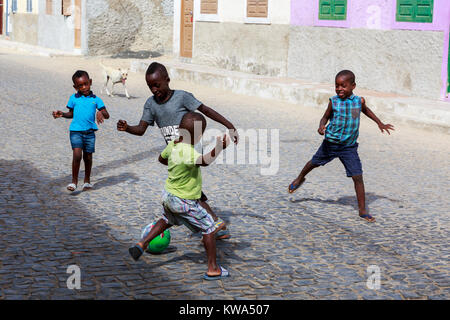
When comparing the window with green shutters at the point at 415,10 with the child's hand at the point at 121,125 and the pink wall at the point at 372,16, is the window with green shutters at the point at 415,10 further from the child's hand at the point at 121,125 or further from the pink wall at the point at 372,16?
the child's hand at the point at 121,125

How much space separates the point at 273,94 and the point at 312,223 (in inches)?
390

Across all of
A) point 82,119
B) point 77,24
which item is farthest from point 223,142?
point 77,24

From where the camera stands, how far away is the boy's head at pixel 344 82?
637 cm

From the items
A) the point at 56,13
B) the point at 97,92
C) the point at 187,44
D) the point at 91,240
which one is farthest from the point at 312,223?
the point at 56,13

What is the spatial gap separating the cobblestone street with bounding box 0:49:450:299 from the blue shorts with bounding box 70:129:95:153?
42cm

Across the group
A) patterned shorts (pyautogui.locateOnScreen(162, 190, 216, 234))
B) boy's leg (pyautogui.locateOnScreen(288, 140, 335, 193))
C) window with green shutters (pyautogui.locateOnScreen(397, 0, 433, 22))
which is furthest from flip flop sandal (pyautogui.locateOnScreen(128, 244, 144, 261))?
window with green shutters (pyautogui.locateOnScreen(397, 0, 433, 22))

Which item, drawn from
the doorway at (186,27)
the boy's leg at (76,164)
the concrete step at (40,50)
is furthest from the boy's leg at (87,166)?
the concrete step at (40,50)

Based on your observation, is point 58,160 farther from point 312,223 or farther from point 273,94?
point 273,94

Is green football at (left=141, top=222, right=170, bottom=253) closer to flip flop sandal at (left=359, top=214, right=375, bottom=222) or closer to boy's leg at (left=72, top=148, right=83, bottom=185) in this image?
flip flop sandal at (left=359, top=214, right=375, bottom=222)

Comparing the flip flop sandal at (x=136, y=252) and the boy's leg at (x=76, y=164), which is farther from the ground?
the boy's leg at (x=76, y=164)

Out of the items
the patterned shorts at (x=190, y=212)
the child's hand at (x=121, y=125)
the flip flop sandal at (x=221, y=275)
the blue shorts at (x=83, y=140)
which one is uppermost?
the child's hand at (x=121, y=125)

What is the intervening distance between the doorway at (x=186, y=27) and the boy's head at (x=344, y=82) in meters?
17.3

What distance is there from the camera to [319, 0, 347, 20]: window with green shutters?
54.4 ft
